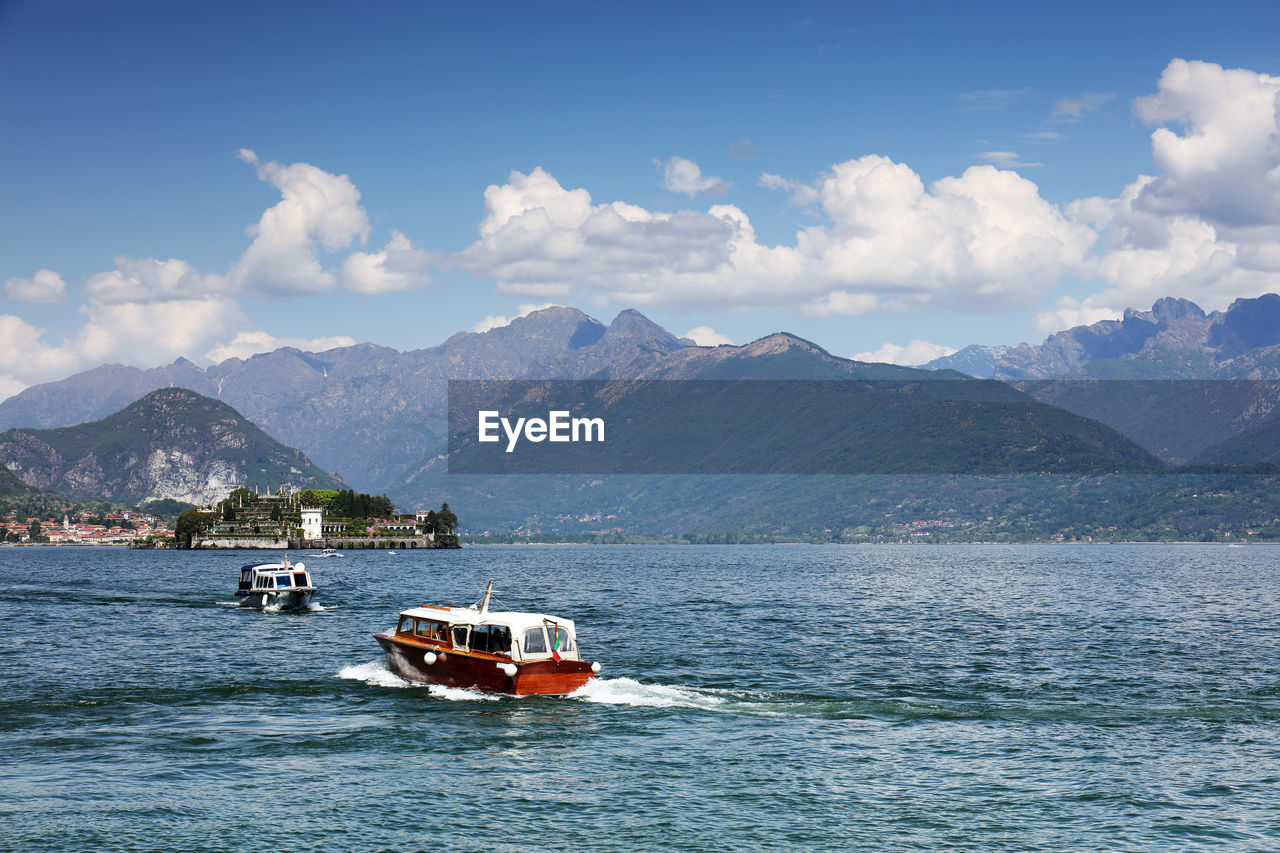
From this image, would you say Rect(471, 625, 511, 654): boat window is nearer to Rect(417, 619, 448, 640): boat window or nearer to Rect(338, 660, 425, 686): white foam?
Rect(417, 619, 448, 640): boat window

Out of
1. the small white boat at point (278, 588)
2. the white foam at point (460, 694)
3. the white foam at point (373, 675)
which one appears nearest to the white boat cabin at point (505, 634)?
the white foam at point (460, 694)

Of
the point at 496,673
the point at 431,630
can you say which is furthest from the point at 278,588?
the point at 496,673

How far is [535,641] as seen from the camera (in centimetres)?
5059

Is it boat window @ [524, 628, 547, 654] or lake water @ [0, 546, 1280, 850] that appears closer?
lake water @ [0, 546, 1280, 850]

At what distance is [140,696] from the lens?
5034 cm

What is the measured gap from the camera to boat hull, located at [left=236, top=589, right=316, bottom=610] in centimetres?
10244

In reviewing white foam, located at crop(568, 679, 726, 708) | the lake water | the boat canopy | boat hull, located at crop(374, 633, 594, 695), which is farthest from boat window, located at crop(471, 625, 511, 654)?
white foam, located at crop(568, 679, 726, 708)

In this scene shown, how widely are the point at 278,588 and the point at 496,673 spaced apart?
6120 cm

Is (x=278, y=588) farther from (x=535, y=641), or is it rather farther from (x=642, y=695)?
(x=642, y=695)

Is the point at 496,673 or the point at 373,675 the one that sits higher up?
the point at 496,673

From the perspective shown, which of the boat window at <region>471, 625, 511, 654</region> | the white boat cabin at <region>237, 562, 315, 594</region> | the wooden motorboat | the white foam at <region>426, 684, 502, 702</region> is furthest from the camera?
the white boat cabin at <region>237, 562, 315, 594</region>

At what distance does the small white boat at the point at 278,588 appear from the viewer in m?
103

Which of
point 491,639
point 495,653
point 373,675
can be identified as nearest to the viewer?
point 495,653

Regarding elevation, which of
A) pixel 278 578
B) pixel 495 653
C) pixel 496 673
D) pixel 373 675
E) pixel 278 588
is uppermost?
pixel 495 653
